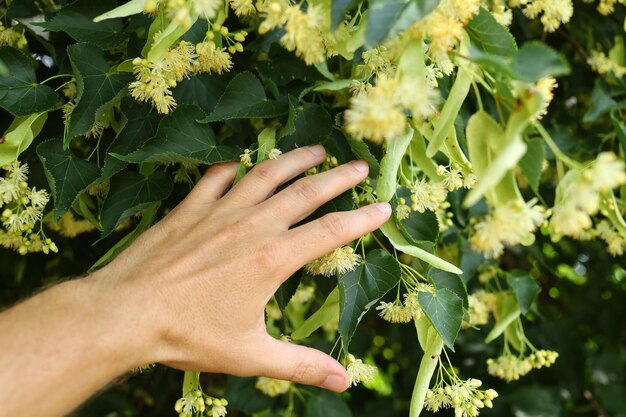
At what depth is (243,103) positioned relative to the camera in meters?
1.04

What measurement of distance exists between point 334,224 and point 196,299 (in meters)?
0.22

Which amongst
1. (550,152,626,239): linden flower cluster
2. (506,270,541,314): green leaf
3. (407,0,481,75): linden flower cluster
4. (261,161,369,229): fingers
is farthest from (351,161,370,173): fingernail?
(506,270,541,314): green leaf

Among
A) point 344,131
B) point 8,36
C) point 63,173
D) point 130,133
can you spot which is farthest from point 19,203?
point 344,131

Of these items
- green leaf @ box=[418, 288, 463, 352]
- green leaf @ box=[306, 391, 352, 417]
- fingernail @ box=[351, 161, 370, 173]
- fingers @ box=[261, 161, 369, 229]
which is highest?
fingernail @ box=[351, 161, 370, 173]

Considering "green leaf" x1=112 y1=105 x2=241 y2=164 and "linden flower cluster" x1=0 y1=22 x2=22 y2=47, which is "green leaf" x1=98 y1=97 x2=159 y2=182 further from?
"linden flower cluster" x1=0 y1=22 x2=22 y2=47

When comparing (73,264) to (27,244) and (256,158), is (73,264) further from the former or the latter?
(256,158)

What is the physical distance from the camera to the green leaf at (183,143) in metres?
1.00

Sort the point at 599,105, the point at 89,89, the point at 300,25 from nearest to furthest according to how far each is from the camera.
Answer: the point at 300,25 → the point at 89,89 → the point at 599,105

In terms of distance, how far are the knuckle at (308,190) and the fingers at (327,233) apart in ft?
0.12

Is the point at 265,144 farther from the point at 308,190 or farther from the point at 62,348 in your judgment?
the point at 62,348

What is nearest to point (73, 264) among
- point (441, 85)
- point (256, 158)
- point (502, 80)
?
point (256, 158)

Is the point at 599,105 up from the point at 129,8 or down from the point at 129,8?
down

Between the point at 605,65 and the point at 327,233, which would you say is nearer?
the point at 327,233

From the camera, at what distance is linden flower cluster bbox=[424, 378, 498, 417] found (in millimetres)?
1013
